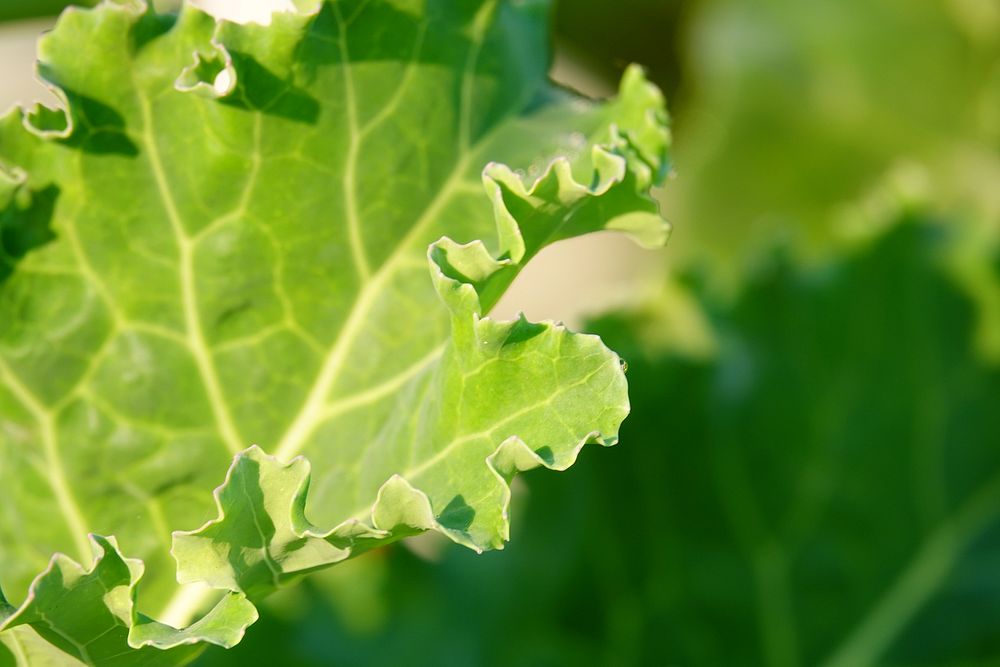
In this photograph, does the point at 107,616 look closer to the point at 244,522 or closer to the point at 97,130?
the point at 244,522

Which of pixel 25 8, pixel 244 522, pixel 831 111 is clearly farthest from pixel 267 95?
pixel 831 111

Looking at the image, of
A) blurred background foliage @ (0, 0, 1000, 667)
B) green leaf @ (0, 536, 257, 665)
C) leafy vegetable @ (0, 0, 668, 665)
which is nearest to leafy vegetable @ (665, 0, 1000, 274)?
blurred background foliage @ (0, 0, 1000, 667)

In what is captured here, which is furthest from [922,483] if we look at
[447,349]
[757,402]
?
[447,349]

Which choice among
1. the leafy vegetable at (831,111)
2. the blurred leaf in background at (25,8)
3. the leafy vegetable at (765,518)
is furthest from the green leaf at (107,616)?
the leafy vegetable at (831,111)

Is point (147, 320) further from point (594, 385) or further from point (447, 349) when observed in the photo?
point (594, 385)

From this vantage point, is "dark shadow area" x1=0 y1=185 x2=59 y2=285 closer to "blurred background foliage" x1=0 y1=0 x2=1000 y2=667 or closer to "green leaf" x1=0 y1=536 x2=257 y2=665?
"green leaf" x1=0 y1=536 x2=257 y2=665

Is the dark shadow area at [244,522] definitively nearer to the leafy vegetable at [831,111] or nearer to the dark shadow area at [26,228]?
the dark shadow area at [26,228]
